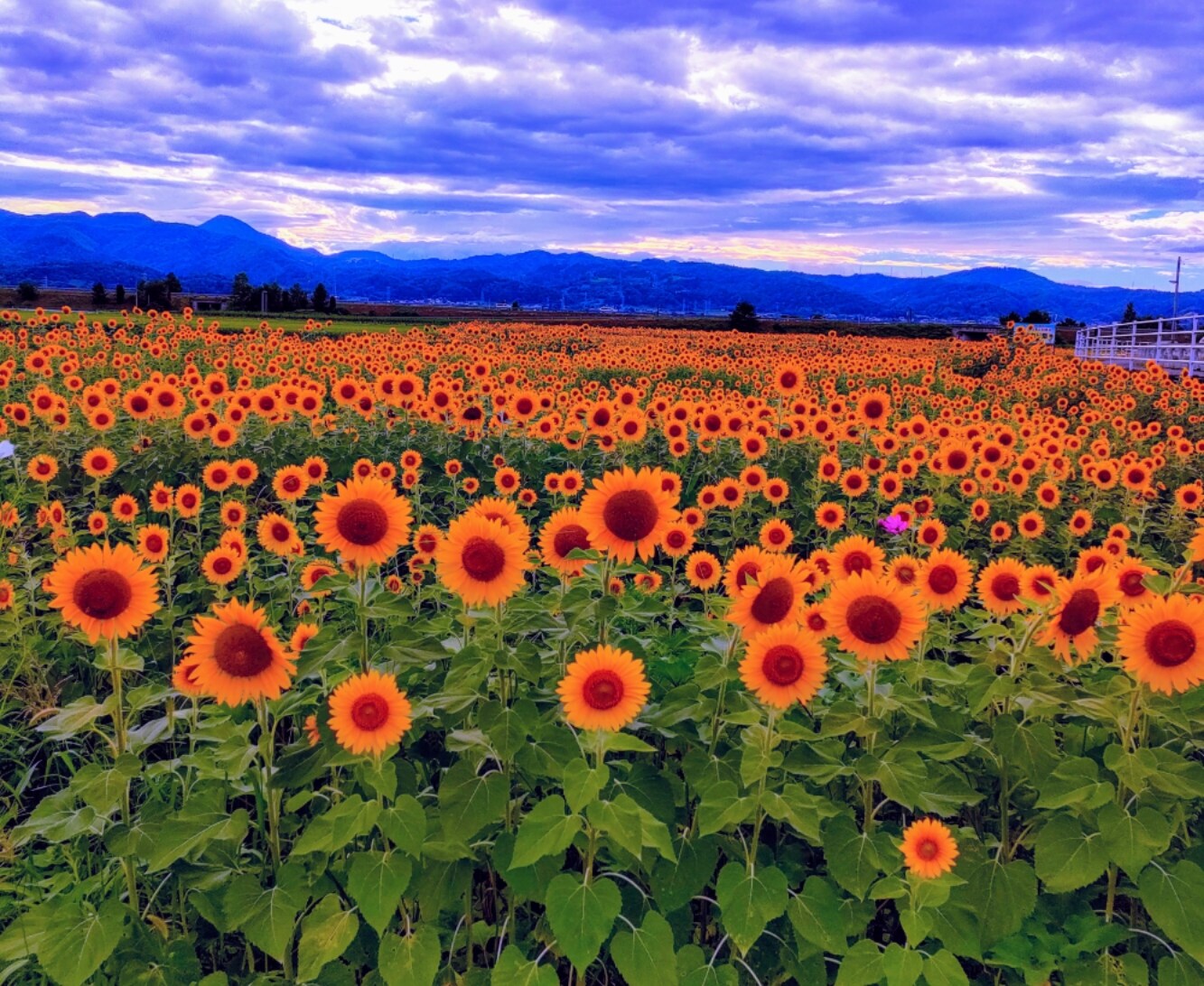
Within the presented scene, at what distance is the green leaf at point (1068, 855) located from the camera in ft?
8.77

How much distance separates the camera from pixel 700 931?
130 inches

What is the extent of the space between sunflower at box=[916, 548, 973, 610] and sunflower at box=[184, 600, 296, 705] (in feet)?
7.36

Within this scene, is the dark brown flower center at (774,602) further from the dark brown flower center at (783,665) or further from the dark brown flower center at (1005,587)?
the dark brown flower center at (1005,587)

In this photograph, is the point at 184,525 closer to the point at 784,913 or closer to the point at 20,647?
the point at 20,647

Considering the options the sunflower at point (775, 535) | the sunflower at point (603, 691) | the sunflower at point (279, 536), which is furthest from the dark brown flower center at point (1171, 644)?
the sunflower at point (279, 536)

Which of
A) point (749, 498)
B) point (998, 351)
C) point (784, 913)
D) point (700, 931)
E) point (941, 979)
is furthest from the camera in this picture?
point (998, 351)

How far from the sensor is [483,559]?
281 cm

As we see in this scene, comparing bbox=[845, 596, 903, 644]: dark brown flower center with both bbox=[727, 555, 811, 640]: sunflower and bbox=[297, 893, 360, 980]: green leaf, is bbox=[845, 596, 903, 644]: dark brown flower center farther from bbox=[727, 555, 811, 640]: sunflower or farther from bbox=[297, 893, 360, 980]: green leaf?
bbox=[297, 893, 360, 980]: green leaf

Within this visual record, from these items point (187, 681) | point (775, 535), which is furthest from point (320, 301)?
point (187, 681)

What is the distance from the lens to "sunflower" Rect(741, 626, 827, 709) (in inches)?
104

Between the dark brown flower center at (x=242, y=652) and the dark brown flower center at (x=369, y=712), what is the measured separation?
0.36 m

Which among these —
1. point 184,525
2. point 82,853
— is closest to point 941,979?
point 82,853

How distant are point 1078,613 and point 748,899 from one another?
1.36 m

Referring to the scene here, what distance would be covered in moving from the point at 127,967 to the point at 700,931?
1.87 meters
